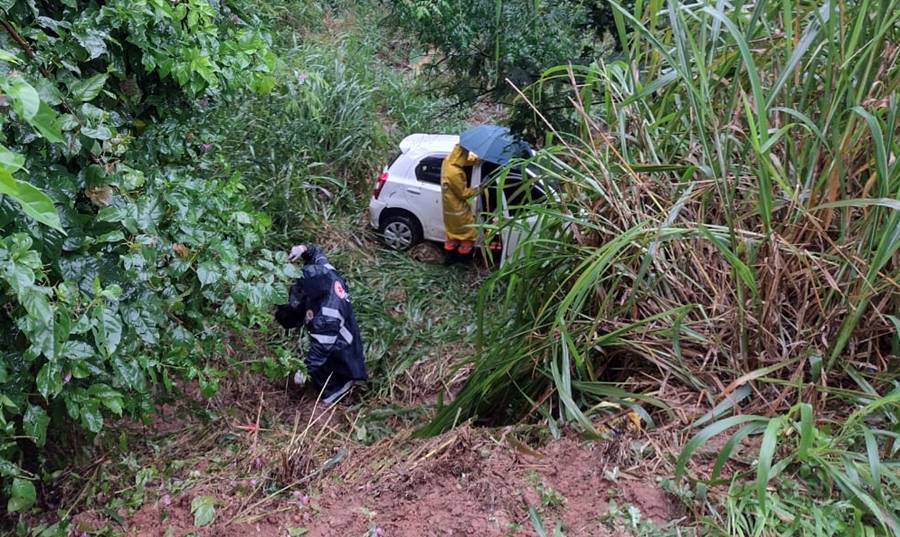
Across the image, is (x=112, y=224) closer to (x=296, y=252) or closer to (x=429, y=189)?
(x=296, y=252)

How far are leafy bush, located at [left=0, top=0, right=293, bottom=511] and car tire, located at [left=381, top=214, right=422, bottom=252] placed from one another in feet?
13.4

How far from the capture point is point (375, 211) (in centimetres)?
725

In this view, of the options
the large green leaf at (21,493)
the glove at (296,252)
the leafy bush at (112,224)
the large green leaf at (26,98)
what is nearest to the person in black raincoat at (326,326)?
the glove at (296,252)

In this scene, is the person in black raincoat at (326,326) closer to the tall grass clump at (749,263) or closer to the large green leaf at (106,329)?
the tall grass clump at (749,263)

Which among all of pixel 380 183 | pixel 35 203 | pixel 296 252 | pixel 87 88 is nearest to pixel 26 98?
pixel 35 203

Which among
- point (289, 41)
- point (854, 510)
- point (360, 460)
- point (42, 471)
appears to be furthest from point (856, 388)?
point (289, 41)

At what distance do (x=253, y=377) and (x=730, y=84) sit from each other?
12.1ft

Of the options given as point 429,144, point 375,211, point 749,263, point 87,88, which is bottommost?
point 375,211

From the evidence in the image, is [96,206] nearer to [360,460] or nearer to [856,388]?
[360,460]

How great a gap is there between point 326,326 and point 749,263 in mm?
3179

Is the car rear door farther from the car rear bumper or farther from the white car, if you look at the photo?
the car rear bumper

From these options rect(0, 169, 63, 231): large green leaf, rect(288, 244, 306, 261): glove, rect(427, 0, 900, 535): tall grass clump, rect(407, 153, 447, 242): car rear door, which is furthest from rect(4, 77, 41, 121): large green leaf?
rect(407, 153, 447, 242): car rear door

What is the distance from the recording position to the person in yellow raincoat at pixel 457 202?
21.4 feet

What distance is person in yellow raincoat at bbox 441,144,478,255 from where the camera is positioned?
257 inches
